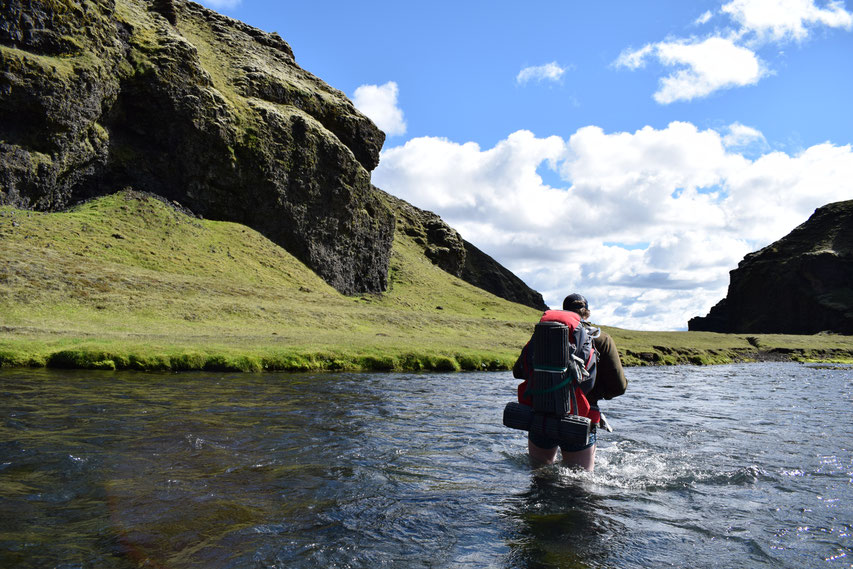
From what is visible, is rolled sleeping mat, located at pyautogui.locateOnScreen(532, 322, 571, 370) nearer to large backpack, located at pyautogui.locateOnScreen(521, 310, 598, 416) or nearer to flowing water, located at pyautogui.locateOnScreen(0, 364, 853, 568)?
large backpack, located at pyautogui.locateOnScreen(521, 310, 598, 416)

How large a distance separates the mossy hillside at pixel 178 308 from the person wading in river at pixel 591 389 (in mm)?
25053

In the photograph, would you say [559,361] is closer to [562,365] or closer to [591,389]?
[562,365]

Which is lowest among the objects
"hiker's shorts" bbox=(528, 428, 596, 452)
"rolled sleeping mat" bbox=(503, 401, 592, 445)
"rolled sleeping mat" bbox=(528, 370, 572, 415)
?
"hiker's shorts" bbox=(528, 428, 596, 452)

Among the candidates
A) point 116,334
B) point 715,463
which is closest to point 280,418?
point 715,463

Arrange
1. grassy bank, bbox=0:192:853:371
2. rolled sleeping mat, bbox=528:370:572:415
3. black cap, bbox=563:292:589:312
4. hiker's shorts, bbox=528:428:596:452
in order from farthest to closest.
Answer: grassy bank, bbox=0:192:853:371
black cap, bbox=563:292:589:312
hiker's shorts, bbox=528:428:596:452
rolled sleeping mat, bbox=528:370:572:415

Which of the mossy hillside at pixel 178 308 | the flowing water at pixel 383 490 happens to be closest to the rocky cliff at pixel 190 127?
the mossy hillside at pixel 178 308

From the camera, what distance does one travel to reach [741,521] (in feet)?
30.3

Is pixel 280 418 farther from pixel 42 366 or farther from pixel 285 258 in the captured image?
pixel 285 258

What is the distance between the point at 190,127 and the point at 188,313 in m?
55.7

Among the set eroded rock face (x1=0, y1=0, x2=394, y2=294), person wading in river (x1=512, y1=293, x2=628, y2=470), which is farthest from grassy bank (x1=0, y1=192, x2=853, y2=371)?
person wading in river (x1=512, y1=293, x2=628, y2=470)

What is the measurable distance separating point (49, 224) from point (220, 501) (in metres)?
70.8

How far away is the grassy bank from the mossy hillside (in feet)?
0.46

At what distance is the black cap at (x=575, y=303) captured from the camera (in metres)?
11.1

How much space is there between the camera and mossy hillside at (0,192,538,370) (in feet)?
110
